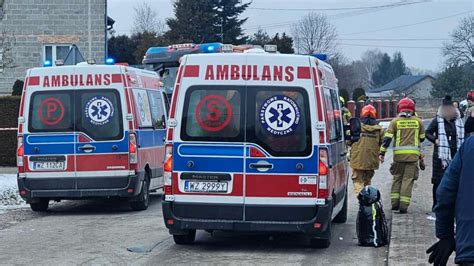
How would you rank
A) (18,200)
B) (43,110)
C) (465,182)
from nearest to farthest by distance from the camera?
(465,182)
(43,110)
(18,200)

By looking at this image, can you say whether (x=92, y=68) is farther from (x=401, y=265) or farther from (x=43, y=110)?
(x=401, y=265)

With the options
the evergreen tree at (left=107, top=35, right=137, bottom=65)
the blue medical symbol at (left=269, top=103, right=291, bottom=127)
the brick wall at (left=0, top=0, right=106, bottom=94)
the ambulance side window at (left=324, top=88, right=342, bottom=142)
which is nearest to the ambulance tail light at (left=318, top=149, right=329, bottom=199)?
the ambulance side window at (left=324, top=88, right=342, bottom=142)

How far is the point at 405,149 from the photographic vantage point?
44.1ft

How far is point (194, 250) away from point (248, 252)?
0.68 metres

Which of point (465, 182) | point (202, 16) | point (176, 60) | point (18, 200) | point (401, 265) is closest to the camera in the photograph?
point (465, 182)

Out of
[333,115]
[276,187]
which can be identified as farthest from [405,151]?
[276,187]

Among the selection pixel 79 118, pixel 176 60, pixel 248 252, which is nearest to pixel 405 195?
pixel 248 252

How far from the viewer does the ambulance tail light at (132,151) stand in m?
14.6

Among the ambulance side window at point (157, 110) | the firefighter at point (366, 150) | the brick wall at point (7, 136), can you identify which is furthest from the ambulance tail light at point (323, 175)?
the brick wall at point (7, 136)

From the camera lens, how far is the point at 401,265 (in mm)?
9414

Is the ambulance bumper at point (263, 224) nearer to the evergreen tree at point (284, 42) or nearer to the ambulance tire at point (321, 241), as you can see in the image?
the ambulance tire at point (321, 241)

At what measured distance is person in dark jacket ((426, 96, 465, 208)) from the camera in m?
Answer: 12.9

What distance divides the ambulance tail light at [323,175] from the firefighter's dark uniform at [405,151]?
320 centimetres

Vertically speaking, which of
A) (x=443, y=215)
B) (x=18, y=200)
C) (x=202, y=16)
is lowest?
(x=18, y=200)
